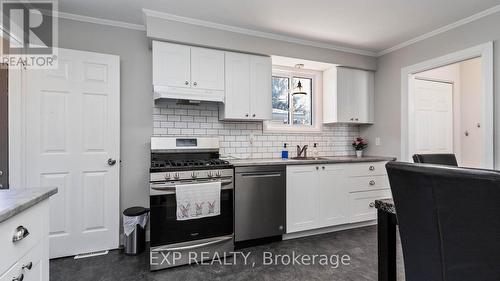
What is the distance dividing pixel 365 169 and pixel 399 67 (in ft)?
5.10

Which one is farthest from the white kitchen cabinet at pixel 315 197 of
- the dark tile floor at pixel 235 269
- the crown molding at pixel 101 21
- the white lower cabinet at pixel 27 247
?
the crown molding at pixel 101 21

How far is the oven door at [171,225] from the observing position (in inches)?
85.5

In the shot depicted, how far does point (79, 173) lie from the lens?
2.46 meters

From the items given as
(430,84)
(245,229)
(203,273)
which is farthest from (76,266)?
(430,84)

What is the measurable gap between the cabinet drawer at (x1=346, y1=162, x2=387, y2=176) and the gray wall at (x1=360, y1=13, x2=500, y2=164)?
0.38 m

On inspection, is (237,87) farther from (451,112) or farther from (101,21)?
(451,112)

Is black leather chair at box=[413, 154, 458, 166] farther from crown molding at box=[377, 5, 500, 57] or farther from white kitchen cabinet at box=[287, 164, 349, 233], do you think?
crown molding at box=[377, 5, 500, 57]

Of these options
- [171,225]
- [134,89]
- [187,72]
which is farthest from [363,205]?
[134,89]

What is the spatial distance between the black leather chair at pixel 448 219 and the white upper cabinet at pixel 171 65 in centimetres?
232

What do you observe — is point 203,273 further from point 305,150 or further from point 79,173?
point 305,150

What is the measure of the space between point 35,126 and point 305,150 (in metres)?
3.08

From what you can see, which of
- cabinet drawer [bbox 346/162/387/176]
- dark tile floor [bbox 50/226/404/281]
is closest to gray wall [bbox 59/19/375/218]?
dark tile floor [bbox 50/226/404/281]

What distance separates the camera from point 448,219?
72 centimetres

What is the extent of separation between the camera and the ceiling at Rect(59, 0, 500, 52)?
2.33 m
